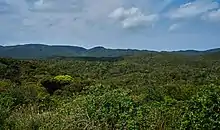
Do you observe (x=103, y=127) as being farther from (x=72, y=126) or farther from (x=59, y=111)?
(x=59, y=111)

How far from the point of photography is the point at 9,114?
31.0ft

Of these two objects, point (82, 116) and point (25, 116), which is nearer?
point (82, 116)

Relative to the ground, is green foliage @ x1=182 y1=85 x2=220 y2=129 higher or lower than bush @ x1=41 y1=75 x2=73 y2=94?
higher

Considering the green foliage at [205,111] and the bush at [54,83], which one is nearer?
the green foliage at [205,111]

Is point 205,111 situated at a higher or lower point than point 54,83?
higher

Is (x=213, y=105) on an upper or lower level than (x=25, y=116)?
upper

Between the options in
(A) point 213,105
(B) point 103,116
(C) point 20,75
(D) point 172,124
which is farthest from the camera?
(C) point 20,75

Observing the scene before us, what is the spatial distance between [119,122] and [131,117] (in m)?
0.25

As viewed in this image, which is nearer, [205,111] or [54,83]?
[205,111]

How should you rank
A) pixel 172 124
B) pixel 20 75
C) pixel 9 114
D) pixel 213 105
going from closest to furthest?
pixel 213 105, pixel 172 124, pixel 9 114, pixel 20 75

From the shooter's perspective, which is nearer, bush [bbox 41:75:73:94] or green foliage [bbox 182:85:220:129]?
green foliage [bbox 182:85:220:129]

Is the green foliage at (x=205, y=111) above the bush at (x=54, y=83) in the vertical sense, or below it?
above

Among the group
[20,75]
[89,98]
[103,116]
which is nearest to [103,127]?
[103,116]

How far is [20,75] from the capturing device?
168 ft
